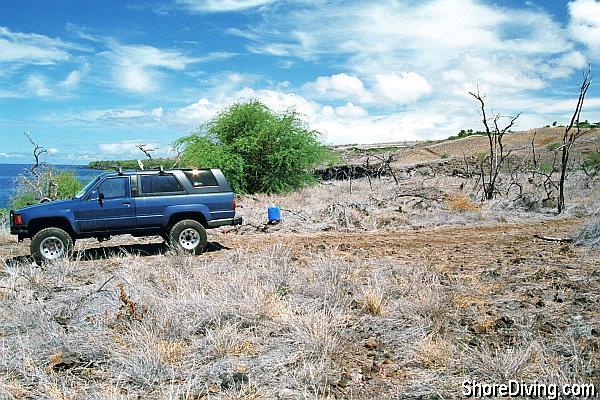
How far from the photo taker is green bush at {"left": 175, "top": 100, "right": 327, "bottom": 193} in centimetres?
2802

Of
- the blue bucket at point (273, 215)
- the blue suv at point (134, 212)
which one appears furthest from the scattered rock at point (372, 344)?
the blue bucket at point (273, 215)

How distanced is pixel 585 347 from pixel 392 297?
2584mm

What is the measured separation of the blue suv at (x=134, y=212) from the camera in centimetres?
1069

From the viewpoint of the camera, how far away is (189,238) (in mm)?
11406

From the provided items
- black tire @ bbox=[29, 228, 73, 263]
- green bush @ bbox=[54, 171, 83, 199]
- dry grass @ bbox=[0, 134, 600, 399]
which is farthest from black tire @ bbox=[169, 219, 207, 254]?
green bush @ bbox=[54, 171, 83, 199]

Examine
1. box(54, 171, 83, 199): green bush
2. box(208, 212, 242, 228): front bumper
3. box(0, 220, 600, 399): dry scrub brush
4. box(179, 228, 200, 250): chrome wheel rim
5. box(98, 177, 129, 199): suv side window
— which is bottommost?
box(0, 220, 600, 399): dry scrub brush

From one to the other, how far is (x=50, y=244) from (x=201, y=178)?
11.0 feet

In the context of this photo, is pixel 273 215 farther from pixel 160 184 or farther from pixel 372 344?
pixel 372 344

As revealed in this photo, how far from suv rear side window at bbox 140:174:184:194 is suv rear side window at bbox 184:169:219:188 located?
0.31m

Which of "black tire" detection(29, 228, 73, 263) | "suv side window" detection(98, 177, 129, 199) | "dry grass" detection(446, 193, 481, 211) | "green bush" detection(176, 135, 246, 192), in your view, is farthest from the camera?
"green bush" detection(176, 135, 246, 192)

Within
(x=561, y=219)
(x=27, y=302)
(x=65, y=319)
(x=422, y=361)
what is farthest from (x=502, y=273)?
(x=561, y=219)

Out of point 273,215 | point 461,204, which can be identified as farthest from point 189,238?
point 461,204

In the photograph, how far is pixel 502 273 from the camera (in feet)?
28.4

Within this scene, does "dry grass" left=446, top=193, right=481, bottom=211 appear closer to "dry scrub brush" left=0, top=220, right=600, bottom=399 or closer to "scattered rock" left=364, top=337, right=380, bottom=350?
"dry scrub brush" left=0, top=220, right=600, bottom=399
